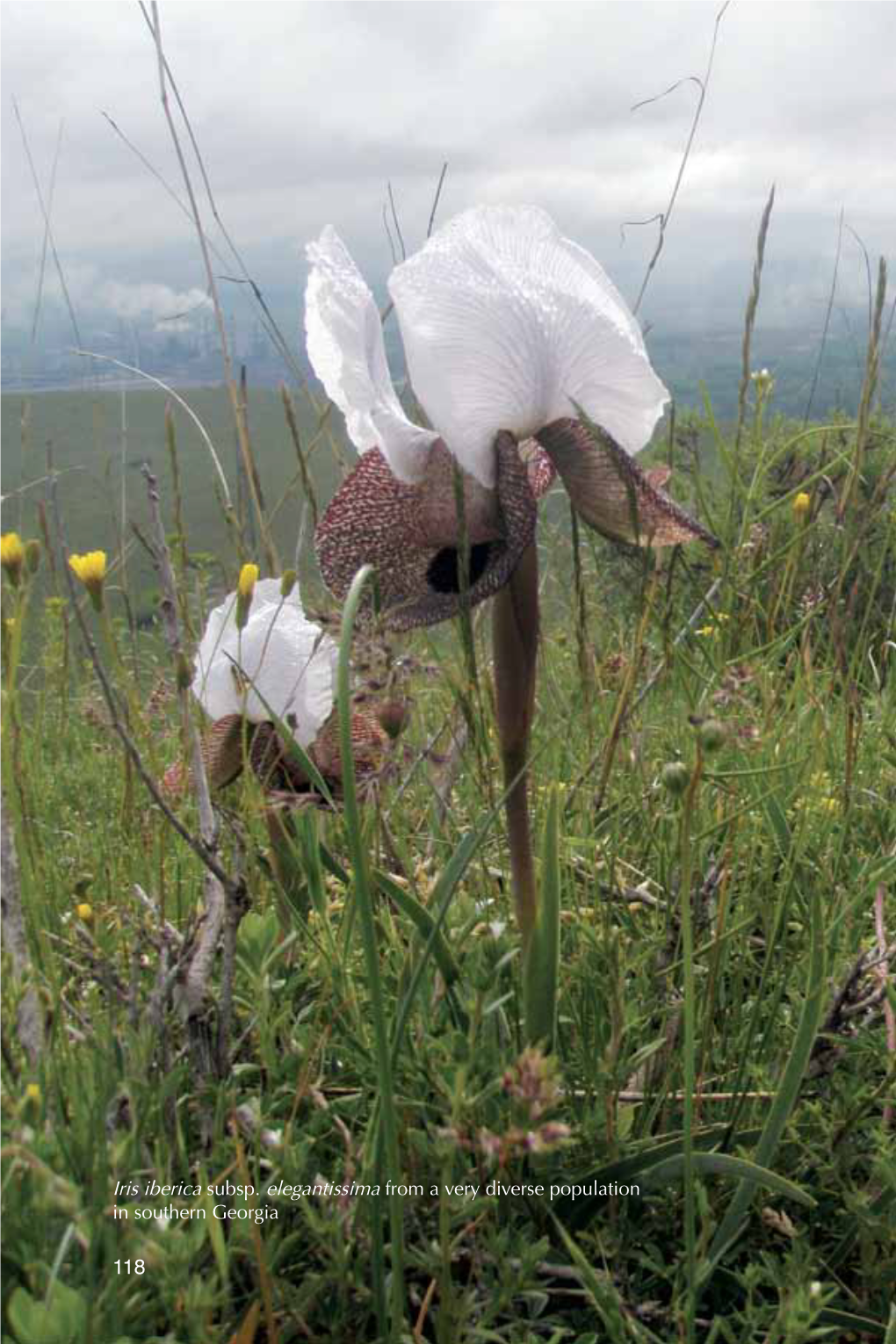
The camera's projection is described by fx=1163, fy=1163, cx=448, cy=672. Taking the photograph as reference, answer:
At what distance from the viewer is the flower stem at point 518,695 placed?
110cm

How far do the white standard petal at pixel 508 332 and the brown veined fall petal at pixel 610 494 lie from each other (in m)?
0.03

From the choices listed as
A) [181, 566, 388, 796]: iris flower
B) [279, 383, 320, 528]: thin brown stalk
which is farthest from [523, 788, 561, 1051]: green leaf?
[279, 383, 320, 528]: thin brown stalk

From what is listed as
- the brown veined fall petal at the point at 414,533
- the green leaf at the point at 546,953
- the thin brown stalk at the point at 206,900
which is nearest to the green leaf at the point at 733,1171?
the green leaf at the point at 546,953

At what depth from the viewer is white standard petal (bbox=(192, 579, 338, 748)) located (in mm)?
1540

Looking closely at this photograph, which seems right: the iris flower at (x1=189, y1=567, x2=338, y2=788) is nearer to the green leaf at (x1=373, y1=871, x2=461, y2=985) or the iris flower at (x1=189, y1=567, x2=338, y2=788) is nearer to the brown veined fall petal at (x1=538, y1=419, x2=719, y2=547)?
the green leaf at (x1=373, y1=871, x2=461, y2=985)

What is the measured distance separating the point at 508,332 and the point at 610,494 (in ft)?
0.62

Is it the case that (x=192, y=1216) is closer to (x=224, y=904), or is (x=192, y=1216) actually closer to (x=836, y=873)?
(x=224, y=904)

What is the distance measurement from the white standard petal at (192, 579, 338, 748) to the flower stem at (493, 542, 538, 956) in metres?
0.42

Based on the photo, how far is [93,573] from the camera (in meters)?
1.32

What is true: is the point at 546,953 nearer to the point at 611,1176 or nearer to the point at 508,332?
the point at 611,1176

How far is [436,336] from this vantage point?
1069mm

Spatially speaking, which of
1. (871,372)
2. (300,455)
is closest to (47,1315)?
(300,455)

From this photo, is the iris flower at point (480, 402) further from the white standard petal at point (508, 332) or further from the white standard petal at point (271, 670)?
the white standard petal at point (271, 670)

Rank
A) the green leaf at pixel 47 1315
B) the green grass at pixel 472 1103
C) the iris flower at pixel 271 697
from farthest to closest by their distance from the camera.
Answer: the iris flower at pixel 271 697
the green grass at pixel 472 1103
the green leaf at pixel 47 1315
